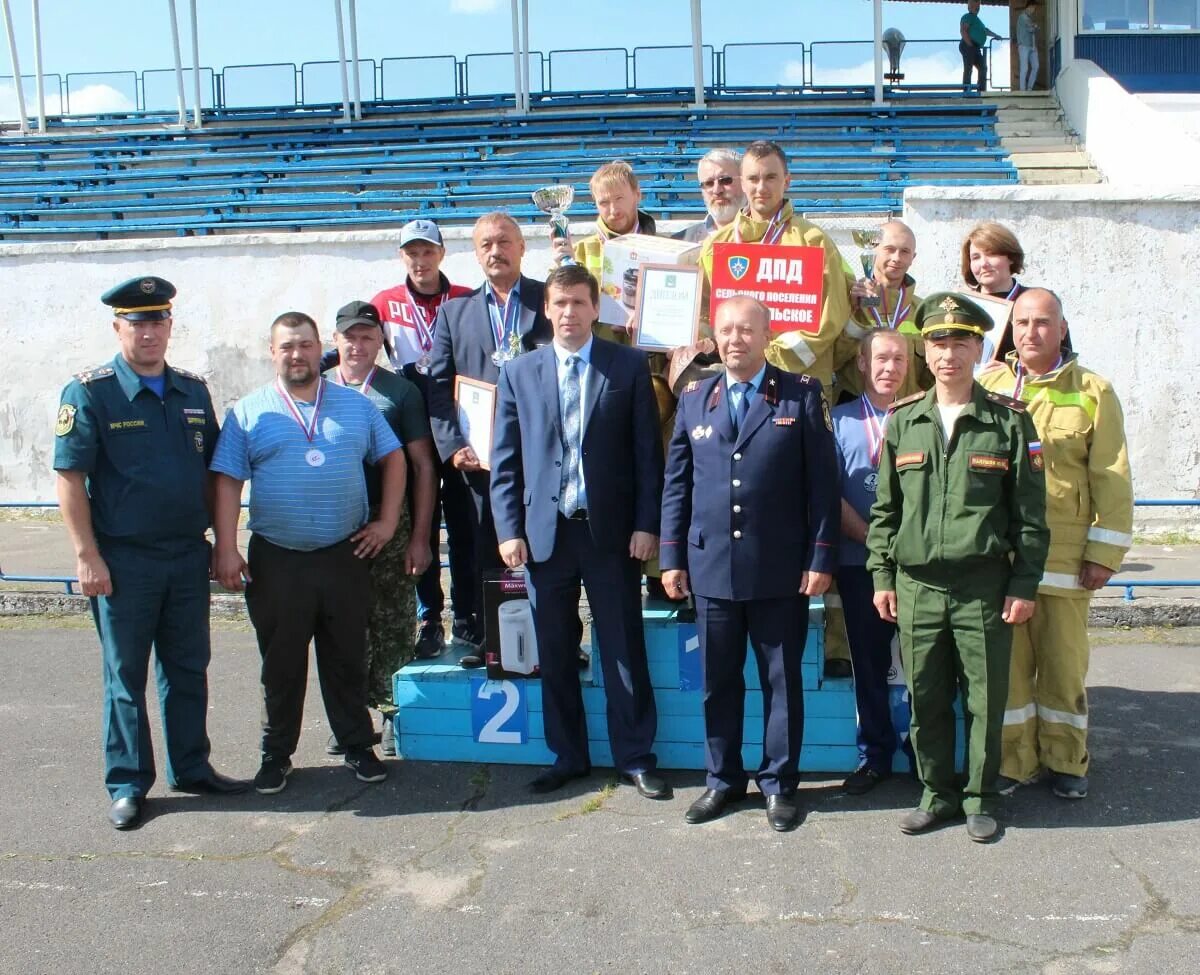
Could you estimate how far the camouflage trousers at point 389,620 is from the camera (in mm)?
5414

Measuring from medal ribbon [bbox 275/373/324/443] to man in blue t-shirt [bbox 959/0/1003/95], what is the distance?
16.7 m

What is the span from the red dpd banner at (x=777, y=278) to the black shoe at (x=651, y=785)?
203 cm

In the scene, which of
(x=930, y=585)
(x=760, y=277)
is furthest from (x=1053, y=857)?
(x=760, y=277)

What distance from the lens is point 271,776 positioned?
16.3 ft

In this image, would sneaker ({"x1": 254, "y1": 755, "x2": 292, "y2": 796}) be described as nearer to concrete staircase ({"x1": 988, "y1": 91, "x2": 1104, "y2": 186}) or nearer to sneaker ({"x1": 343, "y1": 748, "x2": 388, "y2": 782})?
sneaker ({"x1": 343, "y1": 748, "x2": 388, "y2": 782})

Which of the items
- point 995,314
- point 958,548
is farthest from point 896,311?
point 958,548

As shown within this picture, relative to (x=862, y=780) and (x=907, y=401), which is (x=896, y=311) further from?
(x=862, y=780)

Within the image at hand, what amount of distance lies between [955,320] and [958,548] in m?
0.86

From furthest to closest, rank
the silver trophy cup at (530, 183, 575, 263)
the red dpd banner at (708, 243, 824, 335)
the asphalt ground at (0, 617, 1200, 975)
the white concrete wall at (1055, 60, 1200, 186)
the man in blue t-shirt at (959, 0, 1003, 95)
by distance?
the man in blue t-shirt at (959, 0, 1003, 95) → the white concrete wall at (1055, 60, 1200, 186) → the silver trophy cup at (530, 183, 575, 263) → the red dpd banner at (708, 243, 824, 335) → the asphalt ground at (0, 617, 1200, 975)

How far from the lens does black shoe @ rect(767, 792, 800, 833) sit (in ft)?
14.6

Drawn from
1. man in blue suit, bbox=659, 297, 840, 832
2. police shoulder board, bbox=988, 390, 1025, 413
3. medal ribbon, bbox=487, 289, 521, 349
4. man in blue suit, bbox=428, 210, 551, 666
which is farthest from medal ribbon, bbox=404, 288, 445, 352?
police shoulder board, bbox=988, 390, 1025, 413

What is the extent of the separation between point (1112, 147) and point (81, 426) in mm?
12922

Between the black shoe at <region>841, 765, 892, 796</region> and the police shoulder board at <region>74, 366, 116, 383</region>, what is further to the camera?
the black shoe at <region>841, 765, 892, 796</region>

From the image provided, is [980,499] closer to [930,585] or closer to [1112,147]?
[930,585]
